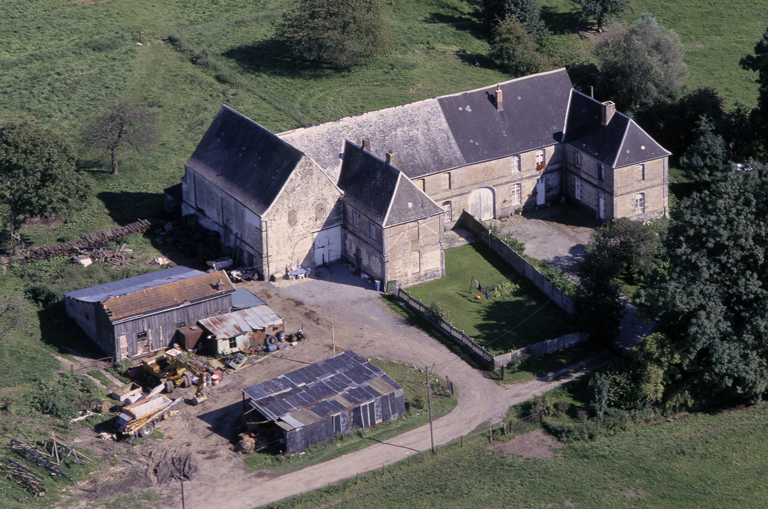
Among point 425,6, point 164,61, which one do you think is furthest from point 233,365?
point 425,6

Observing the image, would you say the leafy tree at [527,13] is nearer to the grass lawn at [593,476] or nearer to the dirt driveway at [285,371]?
the dirt driveway at [285,371]

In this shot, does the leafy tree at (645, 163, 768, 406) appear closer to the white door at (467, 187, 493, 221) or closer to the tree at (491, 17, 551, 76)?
the white door at (467, 187, 493, 221)

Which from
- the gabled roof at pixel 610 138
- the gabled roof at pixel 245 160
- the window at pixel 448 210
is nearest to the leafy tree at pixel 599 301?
the gabled roof at pixel 610 138

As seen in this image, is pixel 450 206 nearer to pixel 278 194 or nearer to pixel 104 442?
pixel 278 194

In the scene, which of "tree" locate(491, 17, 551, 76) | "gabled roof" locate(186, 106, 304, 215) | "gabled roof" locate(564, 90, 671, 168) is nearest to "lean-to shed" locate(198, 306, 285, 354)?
"gabled roof" locate(186, 106, 304, 215)

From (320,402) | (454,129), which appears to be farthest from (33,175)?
(454,129)

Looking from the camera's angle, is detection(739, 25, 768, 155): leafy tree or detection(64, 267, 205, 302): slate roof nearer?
detection(64, 267, 205, 302): slate roof
